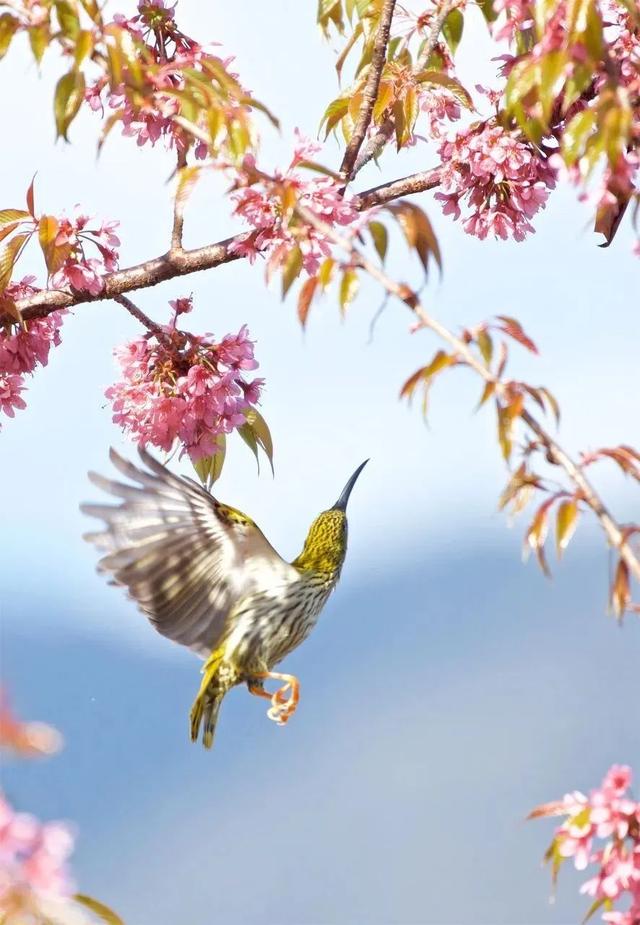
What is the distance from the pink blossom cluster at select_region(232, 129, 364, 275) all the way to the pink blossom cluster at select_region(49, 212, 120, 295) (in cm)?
19

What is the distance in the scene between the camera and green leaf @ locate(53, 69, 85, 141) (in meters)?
1.16

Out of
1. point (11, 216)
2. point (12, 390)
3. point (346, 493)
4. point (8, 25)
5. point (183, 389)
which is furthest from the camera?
point (346, 493)

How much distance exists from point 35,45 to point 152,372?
523mm

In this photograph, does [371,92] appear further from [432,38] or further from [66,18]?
[66,18]

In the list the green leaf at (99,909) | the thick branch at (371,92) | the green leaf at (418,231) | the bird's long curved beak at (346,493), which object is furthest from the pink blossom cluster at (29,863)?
the bird's long curved beak at (346,493)

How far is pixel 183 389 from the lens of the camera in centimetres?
155

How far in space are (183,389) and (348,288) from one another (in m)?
0.55

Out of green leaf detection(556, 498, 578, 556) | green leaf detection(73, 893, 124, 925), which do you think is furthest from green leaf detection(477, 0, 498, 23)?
green leaf detection(73, 893, 124, 925)

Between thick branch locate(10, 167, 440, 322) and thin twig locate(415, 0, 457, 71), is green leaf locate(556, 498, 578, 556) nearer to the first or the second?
thick branch locate(10, 167, 440, 322)

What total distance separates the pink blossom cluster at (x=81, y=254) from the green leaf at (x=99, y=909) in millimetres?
898

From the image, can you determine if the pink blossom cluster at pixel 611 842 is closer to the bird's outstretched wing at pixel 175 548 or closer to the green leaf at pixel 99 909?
the green leaf at pixel 99 909

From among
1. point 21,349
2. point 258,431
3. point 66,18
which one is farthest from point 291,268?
point 21,349

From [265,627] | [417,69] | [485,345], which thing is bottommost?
[265,627]

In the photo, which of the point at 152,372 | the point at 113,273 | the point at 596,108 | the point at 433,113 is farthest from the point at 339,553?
the point at 596,108
